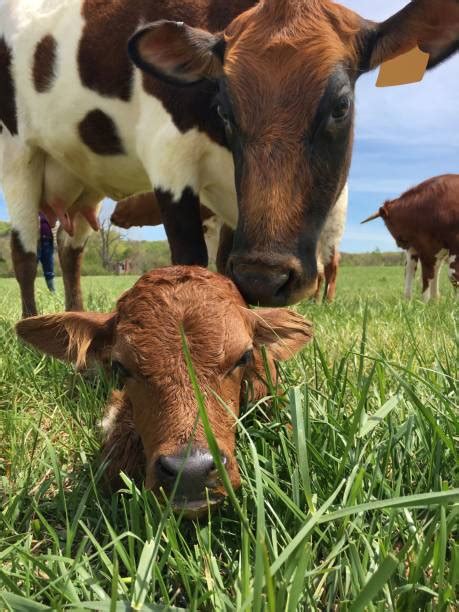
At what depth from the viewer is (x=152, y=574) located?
117 centimetres

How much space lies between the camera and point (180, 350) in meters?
1.74

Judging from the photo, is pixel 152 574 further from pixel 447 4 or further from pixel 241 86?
pixel 447 4

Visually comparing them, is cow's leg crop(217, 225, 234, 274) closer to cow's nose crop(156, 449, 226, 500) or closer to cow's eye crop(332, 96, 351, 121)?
cow's eye crop(332, 96, 351, 121)

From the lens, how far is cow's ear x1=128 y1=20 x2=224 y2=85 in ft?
10.6

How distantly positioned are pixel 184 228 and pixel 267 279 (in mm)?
1164

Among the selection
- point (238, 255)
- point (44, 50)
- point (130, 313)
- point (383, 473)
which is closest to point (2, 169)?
point (44, 50)

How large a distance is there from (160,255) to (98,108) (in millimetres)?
67873

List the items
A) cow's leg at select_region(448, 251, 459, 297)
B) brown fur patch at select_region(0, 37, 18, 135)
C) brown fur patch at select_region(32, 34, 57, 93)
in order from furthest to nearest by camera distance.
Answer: cow's leg at select_region(448, 251, 459, 297) < brown fur patch at select_region(0, 37, 18, 135) < brown fur patch at select_region(32, 34, 57, 93)

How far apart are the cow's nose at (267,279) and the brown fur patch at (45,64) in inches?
99.7

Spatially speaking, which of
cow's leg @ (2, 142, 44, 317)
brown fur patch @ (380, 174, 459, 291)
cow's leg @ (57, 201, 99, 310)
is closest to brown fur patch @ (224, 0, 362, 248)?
cow's leg @ (2, 142, 44, 317)

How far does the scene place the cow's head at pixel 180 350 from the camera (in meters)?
1.47

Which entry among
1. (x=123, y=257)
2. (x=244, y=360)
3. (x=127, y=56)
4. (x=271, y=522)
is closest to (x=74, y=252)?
(x=127, y=56)

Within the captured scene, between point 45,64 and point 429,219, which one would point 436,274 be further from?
point 45,64

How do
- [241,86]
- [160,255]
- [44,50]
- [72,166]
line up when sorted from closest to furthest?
[241,86] < [44,50] < [72,166] < [160,255]
